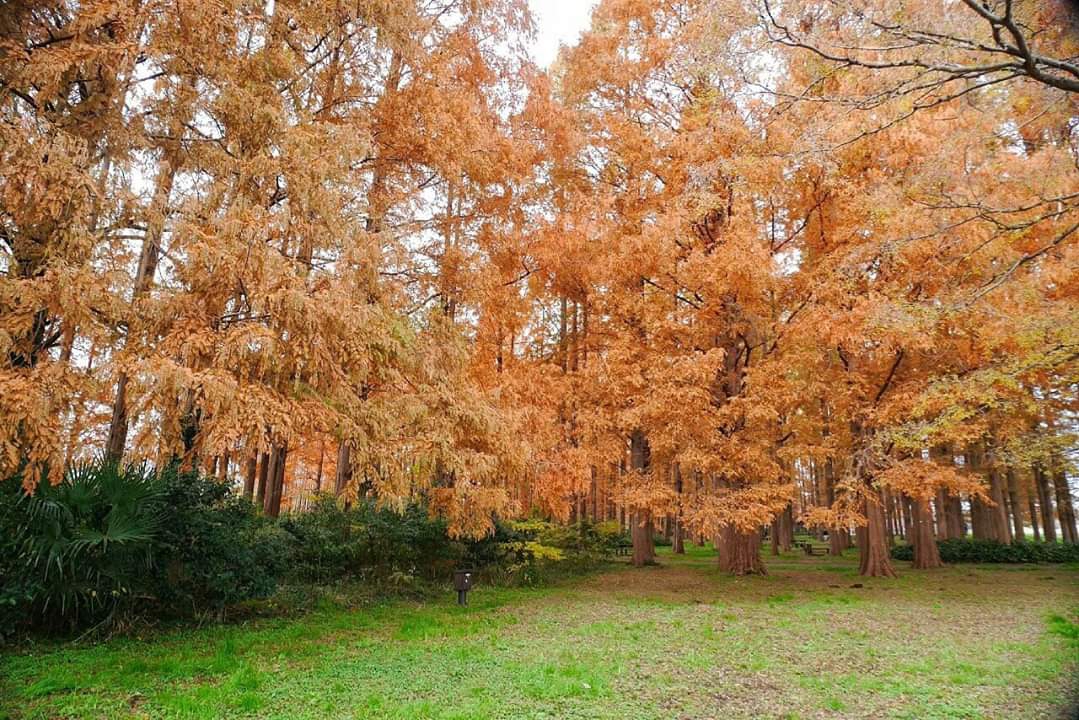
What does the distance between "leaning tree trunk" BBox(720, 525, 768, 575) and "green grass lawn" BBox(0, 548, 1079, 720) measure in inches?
156

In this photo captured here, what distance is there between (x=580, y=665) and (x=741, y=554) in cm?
945

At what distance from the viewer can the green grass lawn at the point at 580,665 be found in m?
4.41

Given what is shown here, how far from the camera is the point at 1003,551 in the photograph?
61.5 feet

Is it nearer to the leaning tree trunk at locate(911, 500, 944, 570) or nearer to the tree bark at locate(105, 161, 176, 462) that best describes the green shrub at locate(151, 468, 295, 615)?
the tree bark at locate(105, 161, 176, 462)

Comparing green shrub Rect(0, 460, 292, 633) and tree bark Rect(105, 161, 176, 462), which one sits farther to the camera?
tree bark Rect(105, 161, 176, 462)

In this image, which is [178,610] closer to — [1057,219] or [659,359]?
[659,359]

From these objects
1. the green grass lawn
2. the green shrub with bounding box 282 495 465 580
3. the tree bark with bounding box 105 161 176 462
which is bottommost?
the green grass lawn

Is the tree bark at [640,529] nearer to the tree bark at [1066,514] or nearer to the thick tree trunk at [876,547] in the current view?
the thick tree trunk at [876,547]

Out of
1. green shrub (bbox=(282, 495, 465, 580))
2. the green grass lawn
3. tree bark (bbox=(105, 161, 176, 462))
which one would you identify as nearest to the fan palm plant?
tree bark (bbox=(105, 161, 176, 462))

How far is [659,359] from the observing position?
424 inches

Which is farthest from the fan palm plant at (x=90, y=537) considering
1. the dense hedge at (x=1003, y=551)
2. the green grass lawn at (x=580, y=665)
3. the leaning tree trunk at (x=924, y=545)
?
the dense hedge at (x=1003, y=551)

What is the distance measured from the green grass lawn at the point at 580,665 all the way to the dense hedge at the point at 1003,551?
11.4 m

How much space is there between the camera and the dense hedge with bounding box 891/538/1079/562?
1858 cm

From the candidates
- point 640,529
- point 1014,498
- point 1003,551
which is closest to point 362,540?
point 640,529
